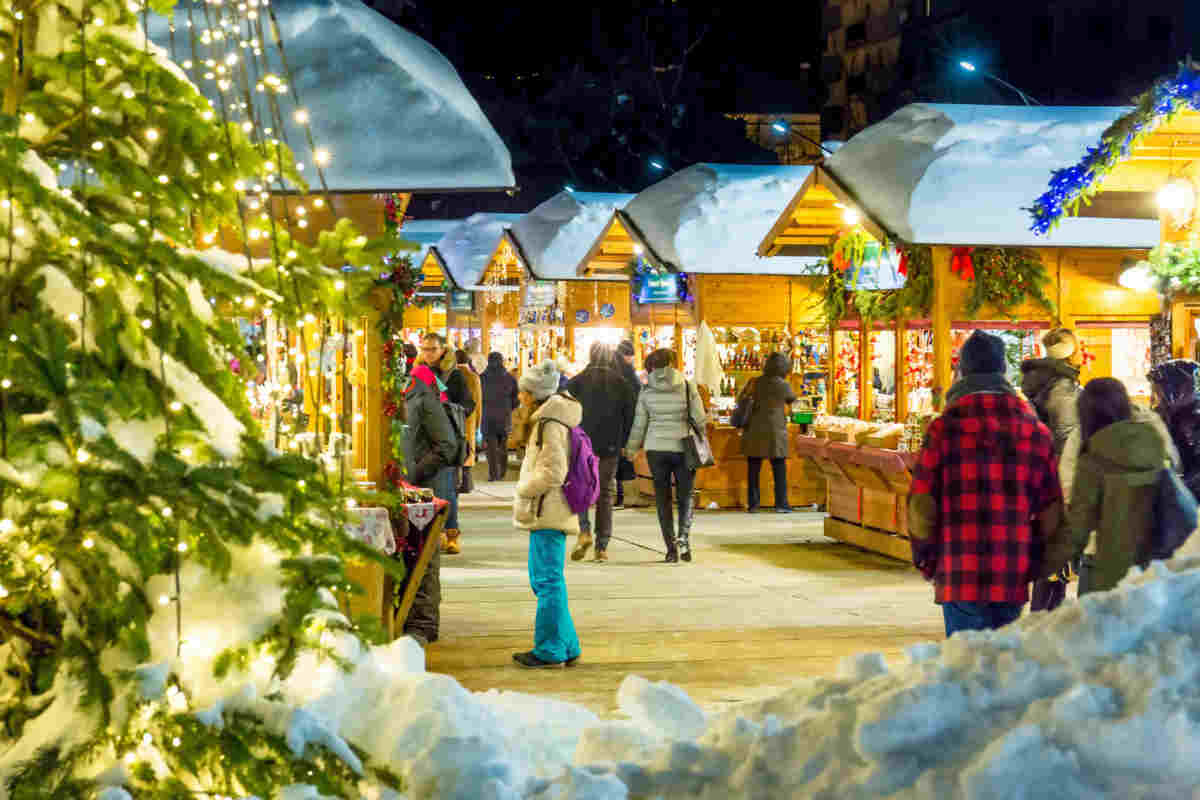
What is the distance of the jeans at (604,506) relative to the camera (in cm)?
1452

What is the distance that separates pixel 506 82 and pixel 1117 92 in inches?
744

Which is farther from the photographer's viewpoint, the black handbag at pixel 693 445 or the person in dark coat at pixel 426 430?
the black handbag at pixel 693 445

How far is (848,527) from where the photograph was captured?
15625 millimetres

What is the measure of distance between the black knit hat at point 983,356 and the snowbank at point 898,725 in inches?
119

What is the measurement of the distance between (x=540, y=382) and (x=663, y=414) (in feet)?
14.7

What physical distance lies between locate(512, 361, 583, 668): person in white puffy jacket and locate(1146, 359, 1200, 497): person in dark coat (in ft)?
10.7

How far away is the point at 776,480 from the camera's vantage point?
62.8 feet

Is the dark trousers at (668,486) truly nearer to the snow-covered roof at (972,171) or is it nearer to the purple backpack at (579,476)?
the snow-covered roof at (972,171)

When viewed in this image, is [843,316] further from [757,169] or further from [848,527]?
[757,169]

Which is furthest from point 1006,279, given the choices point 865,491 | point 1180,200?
point 1180,200

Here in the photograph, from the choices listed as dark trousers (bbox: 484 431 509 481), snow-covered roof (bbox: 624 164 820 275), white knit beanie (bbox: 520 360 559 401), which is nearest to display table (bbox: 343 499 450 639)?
white knit beanie (bbox: 520 360 559 401)

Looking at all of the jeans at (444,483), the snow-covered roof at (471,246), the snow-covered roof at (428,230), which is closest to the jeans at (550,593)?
the jeans at (444,483)

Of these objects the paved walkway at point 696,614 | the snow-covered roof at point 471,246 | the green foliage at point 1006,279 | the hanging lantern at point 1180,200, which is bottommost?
the paved walkway at point 696,614

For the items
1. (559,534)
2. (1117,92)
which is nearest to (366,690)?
(559,534)
